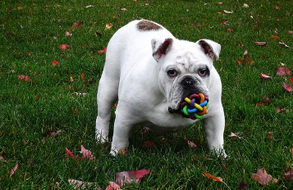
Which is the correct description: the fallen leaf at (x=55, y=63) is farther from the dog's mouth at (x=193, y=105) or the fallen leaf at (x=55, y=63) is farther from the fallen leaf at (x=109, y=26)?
the dog's mouth at (x=193, y=105)

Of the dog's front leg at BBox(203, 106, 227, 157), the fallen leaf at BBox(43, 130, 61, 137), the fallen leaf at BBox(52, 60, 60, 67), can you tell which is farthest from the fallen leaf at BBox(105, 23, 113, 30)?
the dog's front leg at BBox(203, 106, 227, 157)

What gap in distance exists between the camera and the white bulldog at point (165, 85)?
99.7 inches

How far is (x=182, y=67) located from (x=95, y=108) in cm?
173

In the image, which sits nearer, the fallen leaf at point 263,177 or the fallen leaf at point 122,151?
the fallen leaf at point 263,177

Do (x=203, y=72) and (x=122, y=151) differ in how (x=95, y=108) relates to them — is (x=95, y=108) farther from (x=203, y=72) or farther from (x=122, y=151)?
(x=203, y=72)

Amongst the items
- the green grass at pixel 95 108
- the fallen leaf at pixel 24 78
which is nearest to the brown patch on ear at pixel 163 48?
the green grass at pixel 95 108

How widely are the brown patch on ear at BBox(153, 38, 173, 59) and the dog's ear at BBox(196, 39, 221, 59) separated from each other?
21 centimetres

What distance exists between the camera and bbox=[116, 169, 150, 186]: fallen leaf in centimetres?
255

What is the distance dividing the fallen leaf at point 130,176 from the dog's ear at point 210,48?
36.6 inches

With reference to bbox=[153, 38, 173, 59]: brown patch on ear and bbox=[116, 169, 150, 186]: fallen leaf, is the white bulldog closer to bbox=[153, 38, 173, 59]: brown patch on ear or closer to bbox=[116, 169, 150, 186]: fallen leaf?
bbox=[153, 38, 173, 59]: brown patch on ear

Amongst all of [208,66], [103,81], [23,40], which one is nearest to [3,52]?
[23,40]

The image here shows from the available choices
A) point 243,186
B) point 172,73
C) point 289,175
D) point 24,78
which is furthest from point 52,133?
point 289,175

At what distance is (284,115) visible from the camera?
3.59m

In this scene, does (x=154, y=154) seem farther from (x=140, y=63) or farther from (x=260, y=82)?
(x=260, y=82)
